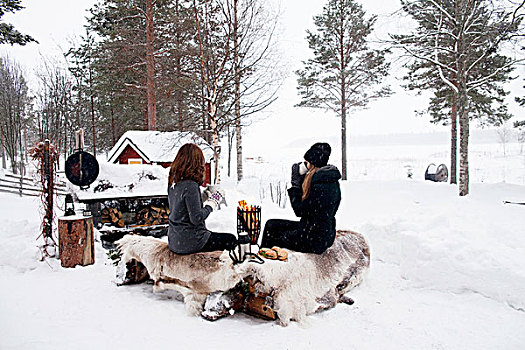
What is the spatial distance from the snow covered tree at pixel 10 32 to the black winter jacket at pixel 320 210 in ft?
33.3

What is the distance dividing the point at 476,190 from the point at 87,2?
2182 centimetres

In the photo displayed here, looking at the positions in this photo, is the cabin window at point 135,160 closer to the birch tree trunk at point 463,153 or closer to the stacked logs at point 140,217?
the stacked logs at point 140,217

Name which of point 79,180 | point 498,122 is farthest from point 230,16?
point 498,122

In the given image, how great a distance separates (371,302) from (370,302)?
1 cm

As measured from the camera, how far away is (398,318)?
3.17 metres

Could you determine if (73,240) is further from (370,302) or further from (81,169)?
(370,302)

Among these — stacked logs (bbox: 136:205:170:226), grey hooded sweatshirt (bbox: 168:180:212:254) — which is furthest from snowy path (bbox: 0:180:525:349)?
stacked logs (bbox: 136:205:170:226)

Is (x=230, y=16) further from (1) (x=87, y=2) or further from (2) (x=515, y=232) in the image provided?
(1) (x=87, y=2)

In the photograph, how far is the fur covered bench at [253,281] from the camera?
299 cm

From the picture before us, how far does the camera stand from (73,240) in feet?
14.4

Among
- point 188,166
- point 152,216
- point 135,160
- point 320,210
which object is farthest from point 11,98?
point 320,210

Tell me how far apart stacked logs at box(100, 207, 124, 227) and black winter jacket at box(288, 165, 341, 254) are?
409cm

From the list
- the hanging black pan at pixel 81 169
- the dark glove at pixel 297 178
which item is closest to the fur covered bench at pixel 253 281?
the dark glove at pixel 297 178

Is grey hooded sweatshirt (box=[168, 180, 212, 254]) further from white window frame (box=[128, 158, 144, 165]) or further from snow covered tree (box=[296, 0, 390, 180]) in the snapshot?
snow covered tree (box=[296, 0, 390, 180])
